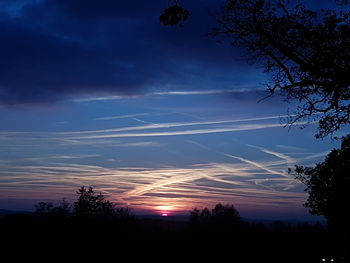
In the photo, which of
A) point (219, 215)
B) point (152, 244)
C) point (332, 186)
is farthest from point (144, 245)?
point (219, 215)

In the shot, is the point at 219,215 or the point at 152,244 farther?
the point at 219,215

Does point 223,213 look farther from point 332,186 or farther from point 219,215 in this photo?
point 332,186

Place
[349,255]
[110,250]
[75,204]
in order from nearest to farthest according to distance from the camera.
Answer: [349,255], [110,250], [75,204]

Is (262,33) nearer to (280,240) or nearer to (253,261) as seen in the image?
(253,261)

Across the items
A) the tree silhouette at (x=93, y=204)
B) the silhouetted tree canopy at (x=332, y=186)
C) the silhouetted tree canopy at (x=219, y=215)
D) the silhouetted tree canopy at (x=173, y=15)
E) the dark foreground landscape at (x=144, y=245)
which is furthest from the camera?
the silhouetted tree canopy at (x=219, y=215)

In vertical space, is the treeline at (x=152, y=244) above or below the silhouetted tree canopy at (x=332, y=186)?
below

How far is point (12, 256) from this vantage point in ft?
127

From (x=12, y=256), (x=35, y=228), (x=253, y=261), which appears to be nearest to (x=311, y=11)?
(x=12, y=256)

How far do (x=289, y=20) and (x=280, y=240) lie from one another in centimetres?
6647

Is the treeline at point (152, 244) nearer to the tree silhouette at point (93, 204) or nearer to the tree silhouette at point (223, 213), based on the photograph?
the tree silhouette at point (93, 204)

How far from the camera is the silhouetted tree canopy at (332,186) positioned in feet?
97.7

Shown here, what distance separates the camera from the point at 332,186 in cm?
3095

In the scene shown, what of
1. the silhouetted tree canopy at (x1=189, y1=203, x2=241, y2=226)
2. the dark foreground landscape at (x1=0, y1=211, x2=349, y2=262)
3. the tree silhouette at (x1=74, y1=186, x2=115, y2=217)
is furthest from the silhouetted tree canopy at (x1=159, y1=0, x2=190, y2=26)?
the silhouetted tree canopy at (x1=189, y1=203, x2=241, y2=226)

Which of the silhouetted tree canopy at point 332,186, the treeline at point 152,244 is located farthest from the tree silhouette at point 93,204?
the silhouetted tree canopy at point 332,186
